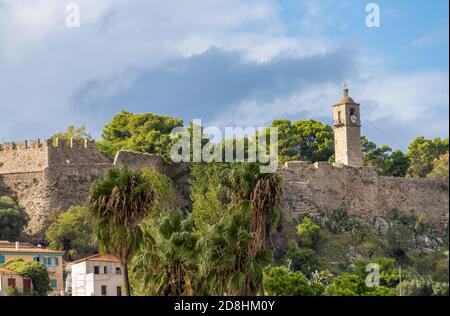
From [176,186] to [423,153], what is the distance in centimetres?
2444

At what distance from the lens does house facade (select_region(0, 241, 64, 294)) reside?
2751 inches

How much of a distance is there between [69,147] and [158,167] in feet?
16.0

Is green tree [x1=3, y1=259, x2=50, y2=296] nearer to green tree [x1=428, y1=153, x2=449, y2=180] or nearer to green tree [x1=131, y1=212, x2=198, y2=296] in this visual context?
green tree [x1=131, y1=212, x2=198, y2=296]

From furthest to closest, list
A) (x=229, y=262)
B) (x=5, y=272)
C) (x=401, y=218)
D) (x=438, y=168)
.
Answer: (x=438, y=168)
(x=401, y=218)
(x=5, y=272)
(x=229, y=262)

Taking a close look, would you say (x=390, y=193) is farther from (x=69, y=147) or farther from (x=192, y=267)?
(x=192, y=267)

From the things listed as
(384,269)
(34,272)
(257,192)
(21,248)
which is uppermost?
(257,192)

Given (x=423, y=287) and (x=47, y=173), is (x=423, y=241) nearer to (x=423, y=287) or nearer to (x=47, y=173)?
(x=47, y=173)

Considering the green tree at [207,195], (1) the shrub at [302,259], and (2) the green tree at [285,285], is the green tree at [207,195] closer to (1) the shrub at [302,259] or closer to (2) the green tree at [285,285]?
(1) the shrub at [302,259]

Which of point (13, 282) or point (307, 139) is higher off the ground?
point (307, 139)

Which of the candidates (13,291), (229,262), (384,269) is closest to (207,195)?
(384,269)

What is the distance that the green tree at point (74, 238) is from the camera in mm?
73500

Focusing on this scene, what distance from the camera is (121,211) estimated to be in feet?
169

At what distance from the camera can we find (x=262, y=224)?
53.6 m

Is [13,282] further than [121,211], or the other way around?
[13,282]
